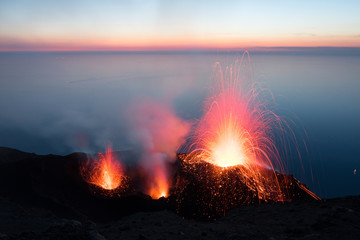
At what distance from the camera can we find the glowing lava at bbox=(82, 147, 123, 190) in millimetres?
25344

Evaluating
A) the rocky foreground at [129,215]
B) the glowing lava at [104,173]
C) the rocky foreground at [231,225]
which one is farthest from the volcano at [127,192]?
the rocky foreground at [231,225]

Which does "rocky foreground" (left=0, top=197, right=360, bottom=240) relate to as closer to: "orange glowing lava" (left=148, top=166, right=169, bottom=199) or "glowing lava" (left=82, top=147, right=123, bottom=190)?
"orange glowing lava" (left=148, top=166, right=169, bottom=199)

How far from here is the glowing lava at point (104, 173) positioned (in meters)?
25.3

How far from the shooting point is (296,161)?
3086 inches

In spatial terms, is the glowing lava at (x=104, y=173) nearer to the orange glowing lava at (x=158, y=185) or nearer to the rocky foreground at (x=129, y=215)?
the rocky foreground at (x=129, y=215)

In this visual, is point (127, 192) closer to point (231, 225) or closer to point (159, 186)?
point (159, 186)

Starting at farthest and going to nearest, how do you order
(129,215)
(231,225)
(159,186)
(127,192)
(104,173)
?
(104,173) < (159,186) < (127,192) < (129,215) < (231,225)

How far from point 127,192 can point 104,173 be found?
16.6 feet

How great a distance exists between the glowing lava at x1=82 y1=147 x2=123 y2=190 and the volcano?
1251 mm

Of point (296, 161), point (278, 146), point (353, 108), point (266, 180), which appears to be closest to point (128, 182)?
point (266, 180)

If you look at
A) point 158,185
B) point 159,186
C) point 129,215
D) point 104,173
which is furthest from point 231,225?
point 104,173

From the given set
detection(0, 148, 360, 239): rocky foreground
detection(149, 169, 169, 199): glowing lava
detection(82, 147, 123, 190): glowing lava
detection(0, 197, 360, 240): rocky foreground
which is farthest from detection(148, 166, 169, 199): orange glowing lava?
detection(0, 197, 360, 240): rocky foreground

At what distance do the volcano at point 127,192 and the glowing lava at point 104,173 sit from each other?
1251 mm

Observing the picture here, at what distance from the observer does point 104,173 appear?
27.0m
